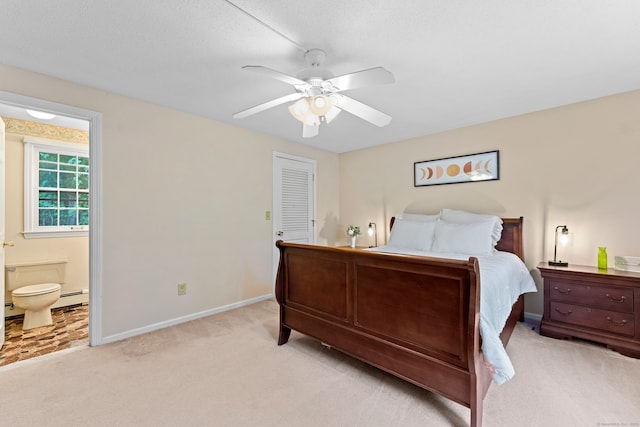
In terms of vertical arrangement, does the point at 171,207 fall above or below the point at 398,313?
above

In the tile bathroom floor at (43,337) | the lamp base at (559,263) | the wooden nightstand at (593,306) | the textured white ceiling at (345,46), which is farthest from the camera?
the lamp base at (559,263)

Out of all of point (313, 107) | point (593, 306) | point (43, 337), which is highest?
point (313, 107)

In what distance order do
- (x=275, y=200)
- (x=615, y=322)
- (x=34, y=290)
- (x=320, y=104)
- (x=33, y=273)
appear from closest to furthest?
(x=320, y=104)
(x=615, y=322)
(x=34, y=290)
(x=33, y=273)
(x=275, y=200)

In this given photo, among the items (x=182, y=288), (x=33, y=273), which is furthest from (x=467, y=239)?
(x=33, y=273)

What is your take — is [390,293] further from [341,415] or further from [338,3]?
[338,3]

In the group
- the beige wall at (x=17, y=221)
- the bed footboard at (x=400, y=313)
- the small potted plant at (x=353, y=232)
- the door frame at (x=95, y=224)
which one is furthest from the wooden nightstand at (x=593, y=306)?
the beige wall at (x=17, y=221)

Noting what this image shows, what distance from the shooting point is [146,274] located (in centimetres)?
286

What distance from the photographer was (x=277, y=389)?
1.91 meters

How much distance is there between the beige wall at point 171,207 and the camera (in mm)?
2619

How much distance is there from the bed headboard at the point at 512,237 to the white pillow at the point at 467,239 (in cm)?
19

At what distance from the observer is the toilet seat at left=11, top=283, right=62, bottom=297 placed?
9.46 feet

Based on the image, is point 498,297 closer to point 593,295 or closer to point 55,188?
point 593,295

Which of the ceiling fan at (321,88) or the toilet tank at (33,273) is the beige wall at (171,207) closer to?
the ceiling fan at (321,88)

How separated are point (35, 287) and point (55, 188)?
128cm
